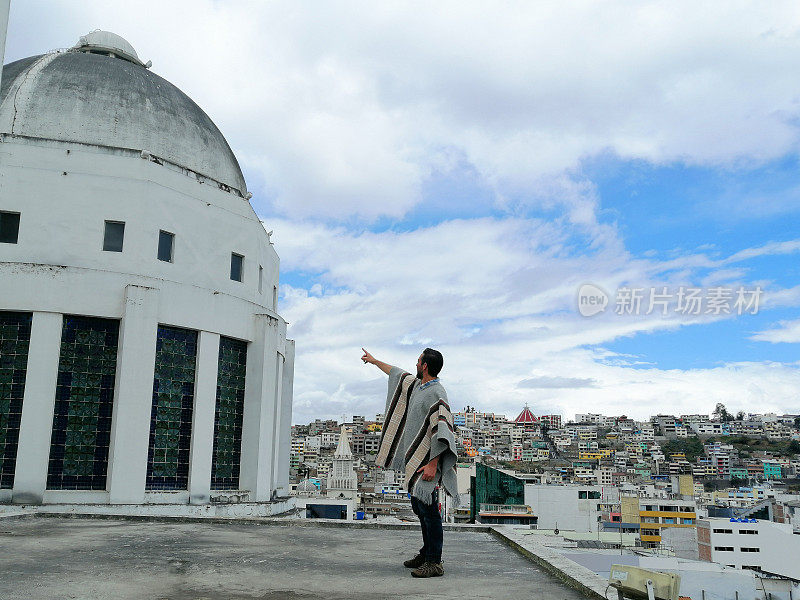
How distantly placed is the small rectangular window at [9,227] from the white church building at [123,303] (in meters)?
0.04

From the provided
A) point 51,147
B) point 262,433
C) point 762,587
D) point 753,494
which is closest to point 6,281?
point 51,147

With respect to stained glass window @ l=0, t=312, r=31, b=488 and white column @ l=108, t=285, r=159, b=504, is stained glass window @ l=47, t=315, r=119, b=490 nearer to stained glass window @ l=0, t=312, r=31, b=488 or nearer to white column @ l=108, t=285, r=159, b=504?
white column @ l=108, t=285, r=159, b=504

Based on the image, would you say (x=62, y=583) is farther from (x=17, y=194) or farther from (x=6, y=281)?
Answer: (x=17, y=194)

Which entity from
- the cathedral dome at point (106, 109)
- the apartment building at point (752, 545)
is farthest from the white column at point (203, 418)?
the apartment building at point (752, 545)

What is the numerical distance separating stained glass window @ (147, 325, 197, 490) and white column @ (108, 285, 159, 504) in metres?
0.66

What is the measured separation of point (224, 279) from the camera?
2314 centimetres

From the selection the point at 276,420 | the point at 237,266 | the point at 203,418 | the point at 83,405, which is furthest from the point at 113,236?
the point at 276,420

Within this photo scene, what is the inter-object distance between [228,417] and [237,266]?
5.48 m

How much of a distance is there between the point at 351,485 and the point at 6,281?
10876 centimetres

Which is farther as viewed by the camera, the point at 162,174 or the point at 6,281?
the point at 162,174

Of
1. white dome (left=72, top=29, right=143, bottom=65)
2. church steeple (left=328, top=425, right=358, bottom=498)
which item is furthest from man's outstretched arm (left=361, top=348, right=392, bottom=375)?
church steeple (left=328, top=425, right=358, bottom=498)

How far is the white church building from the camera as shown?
61.4 ft

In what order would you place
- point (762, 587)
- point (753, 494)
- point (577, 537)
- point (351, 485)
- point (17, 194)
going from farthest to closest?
point (753, 494) → point (351, 485) → point (577, 537) → point (762, 587) → point (17, 194)

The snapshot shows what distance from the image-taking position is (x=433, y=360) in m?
6.54
